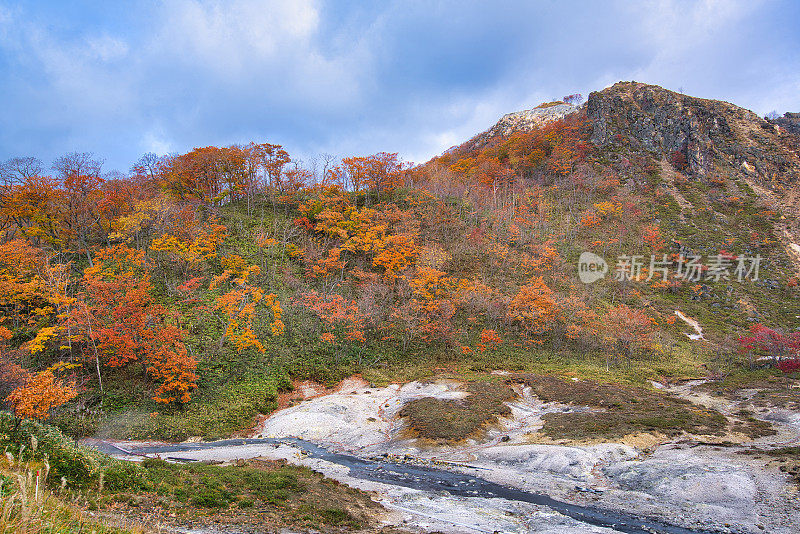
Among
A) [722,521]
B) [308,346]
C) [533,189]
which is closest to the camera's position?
[722,521]

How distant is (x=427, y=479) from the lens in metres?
14.8

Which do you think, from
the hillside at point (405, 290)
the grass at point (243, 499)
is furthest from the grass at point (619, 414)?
the grass at point (243, 499)

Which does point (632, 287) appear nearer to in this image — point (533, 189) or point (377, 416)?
point (533, 189)

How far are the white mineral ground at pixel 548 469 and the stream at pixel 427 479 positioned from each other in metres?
0.44

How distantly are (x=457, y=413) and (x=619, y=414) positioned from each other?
9281 mm

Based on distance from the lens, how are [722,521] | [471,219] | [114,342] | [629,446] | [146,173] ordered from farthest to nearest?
1. [471,219]
2. [146,173]
3. [114,342]
4. [629,446]
5. [722,521]

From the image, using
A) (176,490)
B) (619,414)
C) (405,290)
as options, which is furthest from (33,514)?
(405,290)

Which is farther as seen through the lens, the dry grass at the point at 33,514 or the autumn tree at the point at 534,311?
the autumn tree at the point at 534,311

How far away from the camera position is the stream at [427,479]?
11125 mm

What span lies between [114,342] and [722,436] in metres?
33.5

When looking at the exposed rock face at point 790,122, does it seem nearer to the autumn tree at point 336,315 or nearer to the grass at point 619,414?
the grass at point 619,414

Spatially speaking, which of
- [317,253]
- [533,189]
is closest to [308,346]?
[317,253]

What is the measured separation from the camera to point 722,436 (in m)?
17.1
